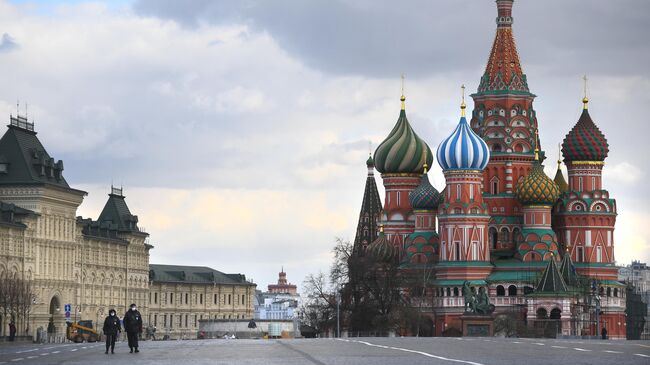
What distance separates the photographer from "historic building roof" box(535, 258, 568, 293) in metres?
143

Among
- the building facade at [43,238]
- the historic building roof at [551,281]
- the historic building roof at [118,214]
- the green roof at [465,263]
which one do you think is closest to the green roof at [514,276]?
the green roof at [465,263]

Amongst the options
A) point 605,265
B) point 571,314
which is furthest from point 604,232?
point 571,314

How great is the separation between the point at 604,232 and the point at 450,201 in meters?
15.3

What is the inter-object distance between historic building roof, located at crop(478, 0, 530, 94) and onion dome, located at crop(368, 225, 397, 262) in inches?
638

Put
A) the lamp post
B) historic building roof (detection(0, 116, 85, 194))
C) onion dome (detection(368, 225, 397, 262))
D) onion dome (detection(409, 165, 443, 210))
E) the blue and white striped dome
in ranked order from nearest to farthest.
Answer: the lamp post, historic building roof (detection(0, 116, 85, 194)), the blue and white striped dome, onion dome (detection(368, 225, 397, 262)), onion dome (detection(409, 165, 443, 210))

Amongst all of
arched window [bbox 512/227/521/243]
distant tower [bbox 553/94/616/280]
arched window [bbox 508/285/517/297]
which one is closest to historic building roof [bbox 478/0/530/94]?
distant tower [bbox 553/94/616/280]

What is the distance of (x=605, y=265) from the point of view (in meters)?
151

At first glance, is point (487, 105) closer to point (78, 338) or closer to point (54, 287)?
point (54, 287)

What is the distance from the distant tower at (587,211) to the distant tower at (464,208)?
8866mm

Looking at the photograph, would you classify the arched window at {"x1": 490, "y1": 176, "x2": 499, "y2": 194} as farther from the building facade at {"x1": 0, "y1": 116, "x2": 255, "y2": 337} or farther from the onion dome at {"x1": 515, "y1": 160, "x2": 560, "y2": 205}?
the building facade at {"x1": 0, "y1": 116, "x2": 255, "y2": 337}

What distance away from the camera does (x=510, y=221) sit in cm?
15238

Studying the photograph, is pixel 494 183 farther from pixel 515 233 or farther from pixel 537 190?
pixel 537 190

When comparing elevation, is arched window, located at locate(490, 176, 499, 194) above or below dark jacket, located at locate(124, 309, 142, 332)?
above

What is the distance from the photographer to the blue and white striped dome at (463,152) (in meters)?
145
